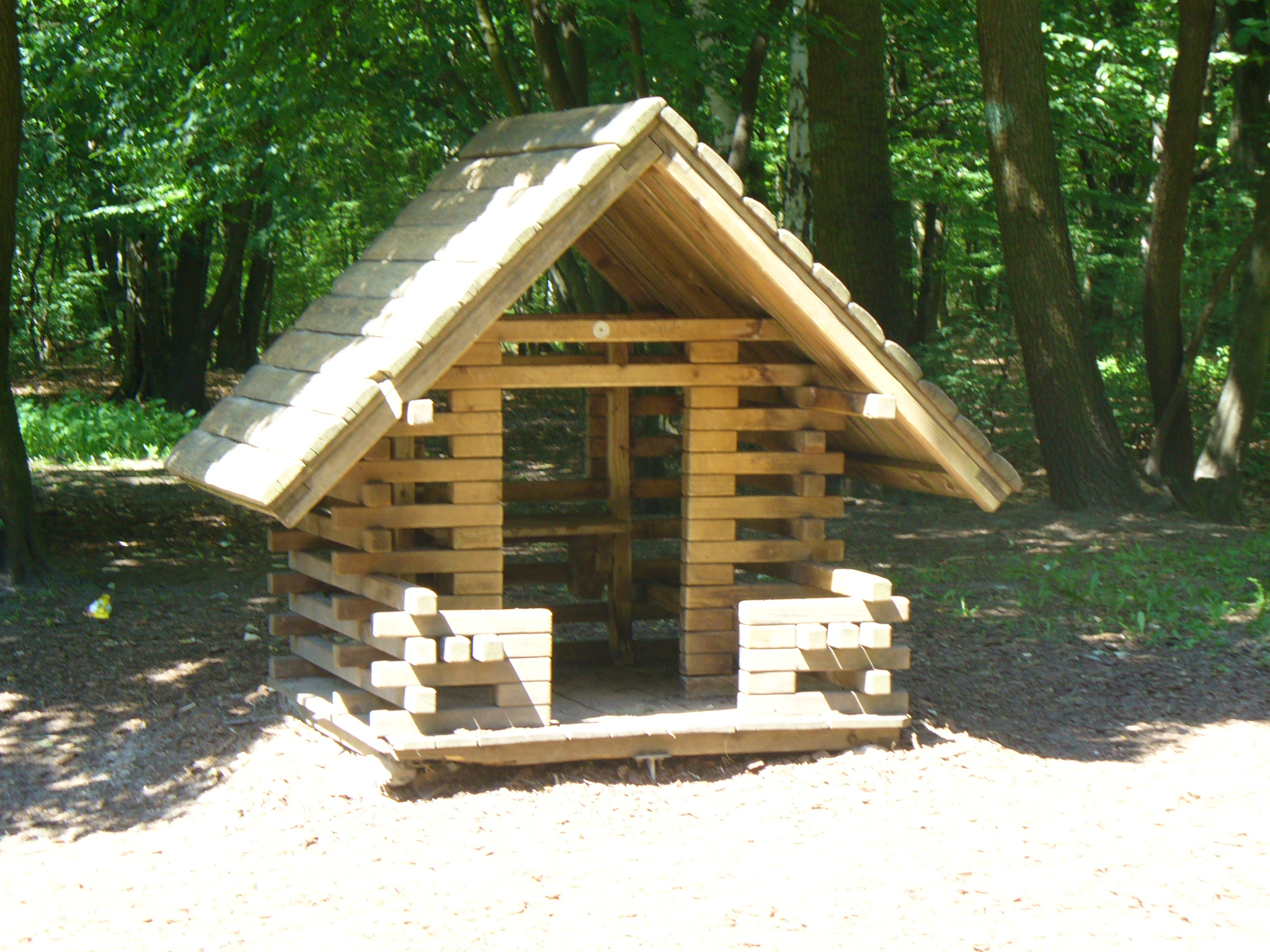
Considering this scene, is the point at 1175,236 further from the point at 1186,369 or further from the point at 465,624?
the point at 465,624

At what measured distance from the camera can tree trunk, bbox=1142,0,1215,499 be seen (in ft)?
41.1

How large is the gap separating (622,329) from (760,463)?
38.1 inches

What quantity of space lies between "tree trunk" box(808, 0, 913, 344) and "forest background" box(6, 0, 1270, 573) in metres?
Result: 0.02

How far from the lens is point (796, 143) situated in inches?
538

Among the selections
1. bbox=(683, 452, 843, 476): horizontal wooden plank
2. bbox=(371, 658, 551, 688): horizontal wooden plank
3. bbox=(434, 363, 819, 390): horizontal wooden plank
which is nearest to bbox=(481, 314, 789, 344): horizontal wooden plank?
bbox=(434, 363, 819, 390): horizontal wooden plank

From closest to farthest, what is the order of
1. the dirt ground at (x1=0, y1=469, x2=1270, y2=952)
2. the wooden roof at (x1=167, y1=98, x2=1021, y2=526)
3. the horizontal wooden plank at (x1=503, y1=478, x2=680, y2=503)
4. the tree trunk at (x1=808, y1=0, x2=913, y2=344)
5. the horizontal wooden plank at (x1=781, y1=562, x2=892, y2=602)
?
the dirt ground at (x1=0, y1=469, x2=1270, y2=952) → the wooden roof at (x1=167, y1=98, x2=1021, y2=526) → the horizontal wooden plank at (x1=781, y1=562, x2=892, y2=602) → the horizontal wooden plank at (x1=503, y1=478, x2=680, y2=503) → the tree trunk at (x1=808, y1=0, x2=913, y2=344)

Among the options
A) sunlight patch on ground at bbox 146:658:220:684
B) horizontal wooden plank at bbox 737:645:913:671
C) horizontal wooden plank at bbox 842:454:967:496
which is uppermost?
horizontal wooden plank at bbox 842:454:967:496

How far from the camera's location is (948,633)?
8516 millimetres

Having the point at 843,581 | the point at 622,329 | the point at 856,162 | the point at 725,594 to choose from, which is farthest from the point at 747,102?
the point at 843,581

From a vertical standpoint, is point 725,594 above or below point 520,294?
below

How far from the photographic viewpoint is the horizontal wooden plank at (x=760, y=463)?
6164mm

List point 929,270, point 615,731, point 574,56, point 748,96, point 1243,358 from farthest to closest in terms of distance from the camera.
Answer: point 929,270 → point 1243,358 → point 748,96 → point 574,56 → point 615,731

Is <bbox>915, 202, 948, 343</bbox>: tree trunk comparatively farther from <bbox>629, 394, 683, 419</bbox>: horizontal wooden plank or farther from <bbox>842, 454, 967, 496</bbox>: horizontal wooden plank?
<bbox>842, 454, 967, 496</bbox>: horizontal wooden plank

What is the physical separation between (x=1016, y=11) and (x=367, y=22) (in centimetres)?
548
